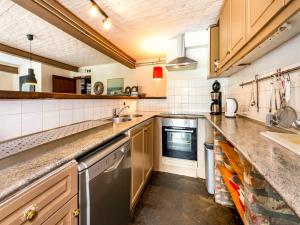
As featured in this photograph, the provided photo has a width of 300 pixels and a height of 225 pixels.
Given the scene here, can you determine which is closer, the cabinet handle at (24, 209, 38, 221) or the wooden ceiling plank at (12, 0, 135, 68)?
the cabinet handle at (24, 209, 38, 221)

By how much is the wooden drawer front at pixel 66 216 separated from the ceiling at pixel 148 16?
6.03 feet

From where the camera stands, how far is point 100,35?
2.41m

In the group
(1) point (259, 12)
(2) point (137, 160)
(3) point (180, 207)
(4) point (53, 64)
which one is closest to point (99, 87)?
(4) point (53, 64)

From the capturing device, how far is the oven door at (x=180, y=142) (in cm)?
222

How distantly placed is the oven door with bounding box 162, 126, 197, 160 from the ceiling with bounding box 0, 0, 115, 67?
2.19m

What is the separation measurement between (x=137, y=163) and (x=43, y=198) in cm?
→ 110

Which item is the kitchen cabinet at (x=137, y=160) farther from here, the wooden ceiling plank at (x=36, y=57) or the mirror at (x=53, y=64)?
the wooden ceiling plank at (x=36, y=57)

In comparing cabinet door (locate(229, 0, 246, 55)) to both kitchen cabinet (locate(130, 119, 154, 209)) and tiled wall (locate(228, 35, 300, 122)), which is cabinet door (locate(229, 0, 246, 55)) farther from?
kitchen cabinet (locate(130, 119, 154, 209))

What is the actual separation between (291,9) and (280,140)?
1.94 ft

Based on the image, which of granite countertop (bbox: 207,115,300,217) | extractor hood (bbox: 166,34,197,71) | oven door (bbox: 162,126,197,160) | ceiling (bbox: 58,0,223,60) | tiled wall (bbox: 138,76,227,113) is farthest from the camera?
tiled wall (bbox: 138,76,227,113)

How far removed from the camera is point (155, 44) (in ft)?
9.45

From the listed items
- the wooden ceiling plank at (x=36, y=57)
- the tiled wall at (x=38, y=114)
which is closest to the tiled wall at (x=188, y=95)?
the tiled wall at (x=38, y=114)

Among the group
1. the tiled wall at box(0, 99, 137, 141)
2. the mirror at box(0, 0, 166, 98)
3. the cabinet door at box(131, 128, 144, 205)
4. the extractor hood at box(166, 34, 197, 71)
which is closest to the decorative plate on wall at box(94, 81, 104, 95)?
the mirror at box(0, 0, 166, 98)

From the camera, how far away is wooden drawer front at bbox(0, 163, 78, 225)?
458mm
